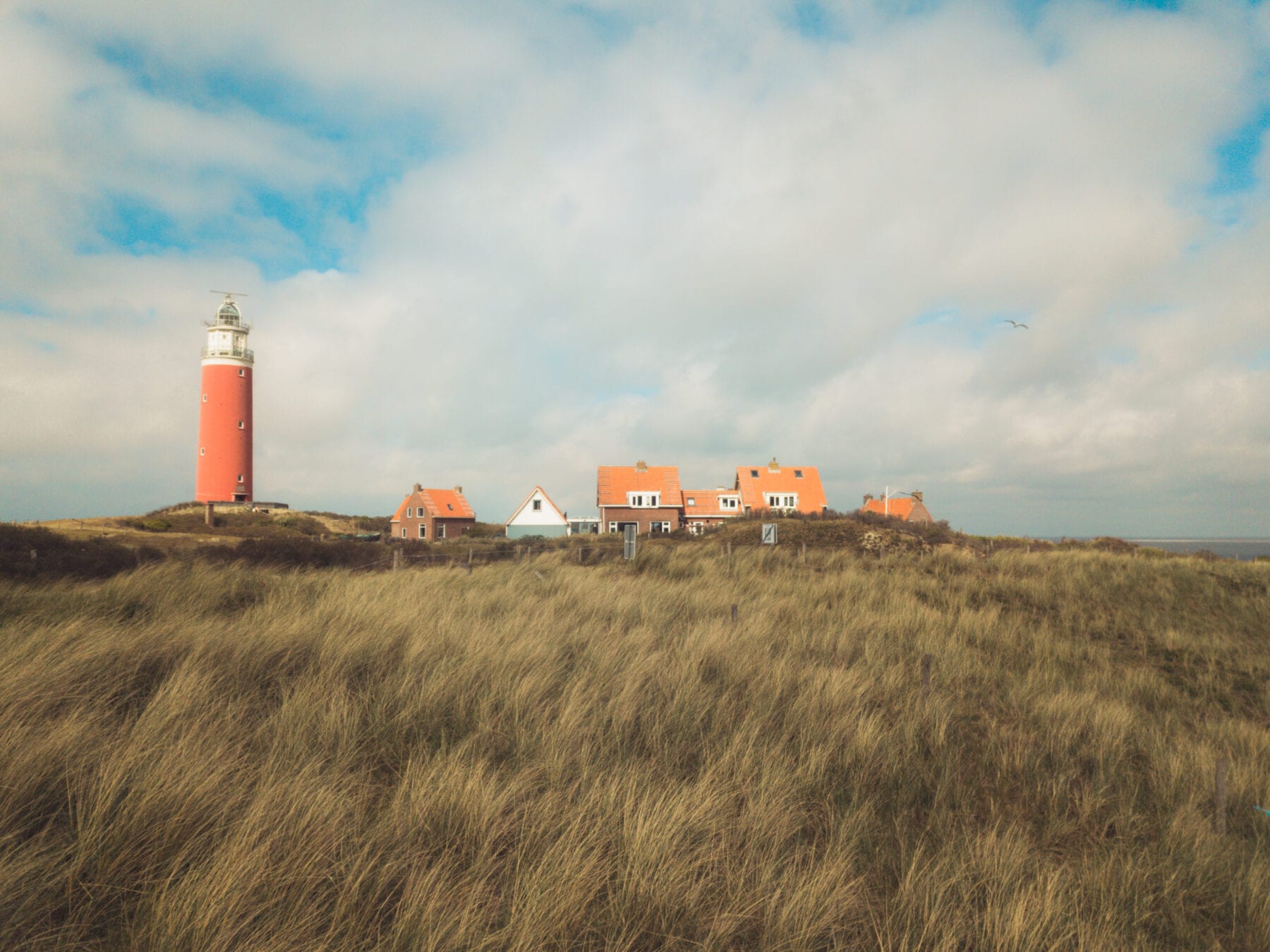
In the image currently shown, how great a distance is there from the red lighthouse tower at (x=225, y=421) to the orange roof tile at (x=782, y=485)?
38.1 m

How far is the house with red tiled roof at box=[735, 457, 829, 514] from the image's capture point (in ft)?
164

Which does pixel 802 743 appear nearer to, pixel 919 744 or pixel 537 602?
pixel 919 744

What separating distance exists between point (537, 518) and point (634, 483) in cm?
808

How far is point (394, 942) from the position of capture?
7.91ft

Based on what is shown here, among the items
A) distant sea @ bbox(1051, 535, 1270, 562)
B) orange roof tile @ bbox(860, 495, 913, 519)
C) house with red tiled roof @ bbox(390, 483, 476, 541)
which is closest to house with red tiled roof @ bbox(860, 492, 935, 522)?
orange roof tile @ bbox(860, 495, 913, 519)

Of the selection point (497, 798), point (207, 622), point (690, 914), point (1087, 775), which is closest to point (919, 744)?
point (1087, 775)

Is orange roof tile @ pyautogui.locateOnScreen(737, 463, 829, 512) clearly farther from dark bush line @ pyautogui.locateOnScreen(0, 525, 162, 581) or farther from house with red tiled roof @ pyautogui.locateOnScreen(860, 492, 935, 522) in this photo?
dark bush line @ pyautogui.locateOnScreen(0, 525, 162, 581)

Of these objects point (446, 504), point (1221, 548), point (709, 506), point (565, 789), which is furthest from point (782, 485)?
point (1221, 548)

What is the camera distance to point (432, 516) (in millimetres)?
51562

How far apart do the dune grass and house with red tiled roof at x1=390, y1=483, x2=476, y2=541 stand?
146 ft

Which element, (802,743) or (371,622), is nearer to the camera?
(802,743)

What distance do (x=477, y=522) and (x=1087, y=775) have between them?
57.1 meters

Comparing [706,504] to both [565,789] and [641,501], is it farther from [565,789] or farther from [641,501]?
[565,789]

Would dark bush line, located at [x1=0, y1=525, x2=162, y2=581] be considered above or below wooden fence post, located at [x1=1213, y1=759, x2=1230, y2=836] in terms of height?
above
